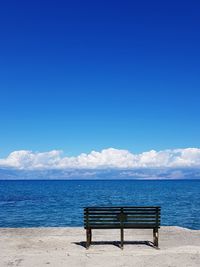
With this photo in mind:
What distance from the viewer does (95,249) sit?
1590 cm

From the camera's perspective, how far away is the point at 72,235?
20.0m

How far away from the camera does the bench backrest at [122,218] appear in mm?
15992

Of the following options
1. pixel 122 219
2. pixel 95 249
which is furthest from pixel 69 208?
pixel 122 219

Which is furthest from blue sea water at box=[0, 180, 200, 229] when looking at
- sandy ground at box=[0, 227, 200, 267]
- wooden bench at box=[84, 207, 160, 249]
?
wooden bench at box=[84, 207, 160, 249]

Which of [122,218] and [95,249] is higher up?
[122,218]

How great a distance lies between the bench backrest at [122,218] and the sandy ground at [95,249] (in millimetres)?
950

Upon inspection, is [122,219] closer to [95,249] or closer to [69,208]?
[95,249]

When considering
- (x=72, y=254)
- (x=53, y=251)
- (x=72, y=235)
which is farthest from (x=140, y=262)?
(x=72, y=235)

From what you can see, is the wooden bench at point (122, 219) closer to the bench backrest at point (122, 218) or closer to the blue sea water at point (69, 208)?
the bench backrest at point (122, 218)

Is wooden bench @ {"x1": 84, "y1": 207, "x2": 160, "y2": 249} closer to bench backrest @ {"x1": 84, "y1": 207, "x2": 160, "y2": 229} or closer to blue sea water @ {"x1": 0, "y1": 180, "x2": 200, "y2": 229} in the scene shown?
bench backrest @ {"x1": 84, "y1": 207, "x2": 160, "y2": 229}

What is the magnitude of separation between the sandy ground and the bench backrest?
0.95 m

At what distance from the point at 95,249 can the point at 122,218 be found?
5.43 ft

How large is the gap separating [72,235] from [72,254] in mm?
5246

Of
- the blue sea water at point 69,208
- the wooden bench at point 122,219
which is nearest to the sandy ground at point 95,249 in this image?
the wooden bench at point 122,219
